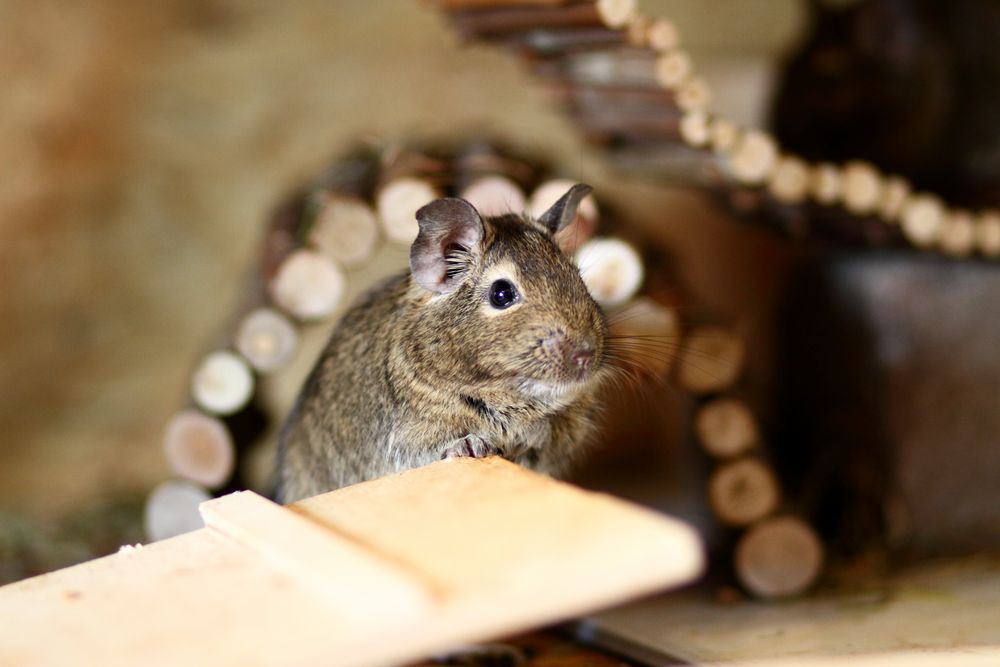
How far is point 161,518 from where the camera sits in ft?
14.3

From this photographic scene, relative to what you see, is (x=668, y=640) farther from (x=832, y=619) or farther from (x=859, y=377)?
(x=859, y=377)

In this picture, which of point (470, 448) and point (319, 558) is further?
point (470, 448)

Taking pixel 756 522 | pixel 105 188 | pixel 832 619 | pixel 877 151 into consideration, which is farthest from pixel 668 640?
pixel 105 188

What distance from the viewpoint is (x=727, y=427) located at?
4352mm

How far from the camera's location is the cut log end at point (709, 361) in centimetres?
428

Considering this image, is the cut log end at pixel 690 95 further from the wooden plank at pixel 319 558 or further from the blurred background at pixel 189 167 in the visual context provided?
the wooden plank at pixel 319 558

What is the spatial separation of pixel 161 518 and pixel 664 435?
9.67 ft

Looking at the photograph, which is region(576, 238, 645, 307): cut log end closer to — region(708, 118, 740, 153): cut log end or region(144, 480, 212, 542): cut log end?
region(708, 118, 740, 153): cut log end

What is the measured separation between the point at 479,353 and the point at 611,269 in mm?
1196

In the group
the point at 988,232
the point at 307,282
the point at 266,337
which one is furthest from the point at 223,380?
the point at 988,232

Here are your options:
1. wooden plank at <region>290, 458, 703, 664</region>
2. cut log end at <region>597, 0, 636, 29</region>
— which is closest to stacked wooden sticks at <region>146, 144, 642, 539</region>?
cut log end at <region>597, 0, 636, 29</region>

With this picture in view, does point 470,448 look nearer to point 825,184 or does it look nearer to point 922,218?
point 825,184

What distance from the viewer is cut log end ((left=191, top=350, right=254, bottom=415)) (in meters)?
4.21

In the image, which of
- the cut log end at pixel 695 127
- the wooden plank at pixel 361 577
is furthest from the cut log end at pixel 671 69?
the wooden plank at pixel 361 577
